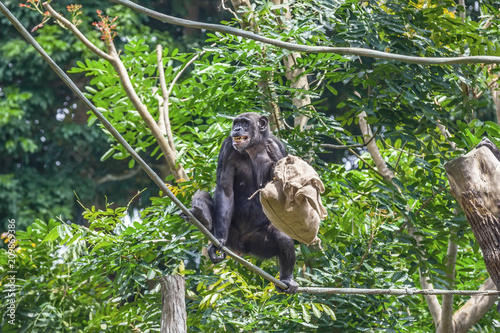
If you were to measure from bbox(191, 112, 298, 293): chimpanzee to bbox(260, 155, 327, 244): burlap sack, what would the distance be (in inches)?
33.7

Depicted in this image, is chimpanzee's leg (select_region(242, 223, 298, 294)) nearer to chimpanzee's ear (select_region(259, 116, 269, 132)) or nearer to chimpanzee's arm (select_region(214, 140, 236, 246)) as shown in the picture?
chimpanzee's arm (select_region(214, 140, 236, 246))

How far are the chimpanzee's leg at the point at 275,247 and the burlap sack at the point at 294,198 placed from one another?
91cm

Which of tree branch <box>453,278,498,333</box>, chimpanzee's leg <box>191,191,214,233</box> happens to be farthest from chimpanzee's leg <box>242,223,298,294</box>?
tree branch <box>453,278,498,333</box>

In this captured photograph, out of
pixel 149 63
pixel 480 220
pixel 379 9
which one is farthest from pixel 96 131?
pixel 480 220

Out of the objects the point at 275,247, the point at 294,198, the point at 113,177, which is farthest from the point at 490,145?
the point at 113,177

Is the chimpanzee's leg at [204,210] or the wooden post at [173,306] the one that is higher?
the chimpanzee's leg at [204,210]

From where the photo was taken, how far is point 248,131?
4551 mm

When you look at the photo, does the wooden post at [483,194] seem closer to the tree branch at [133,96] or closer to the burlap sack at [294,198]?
the burlap sack at [294,198]

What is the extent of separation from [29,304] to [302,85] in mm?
3601

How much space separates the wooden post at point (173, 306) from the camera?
3840 mm

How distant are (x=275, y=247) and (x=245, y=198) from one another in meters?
0.42

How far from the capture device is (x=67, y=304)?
677 centimetres

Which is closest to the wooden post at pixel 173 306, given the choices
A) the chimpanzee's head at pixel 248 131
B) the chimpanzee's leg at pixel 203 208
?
the chimpanzee's leg at pixel 203 208

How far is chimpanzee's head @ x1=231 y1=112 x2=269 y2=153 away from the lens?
14.8 feet
